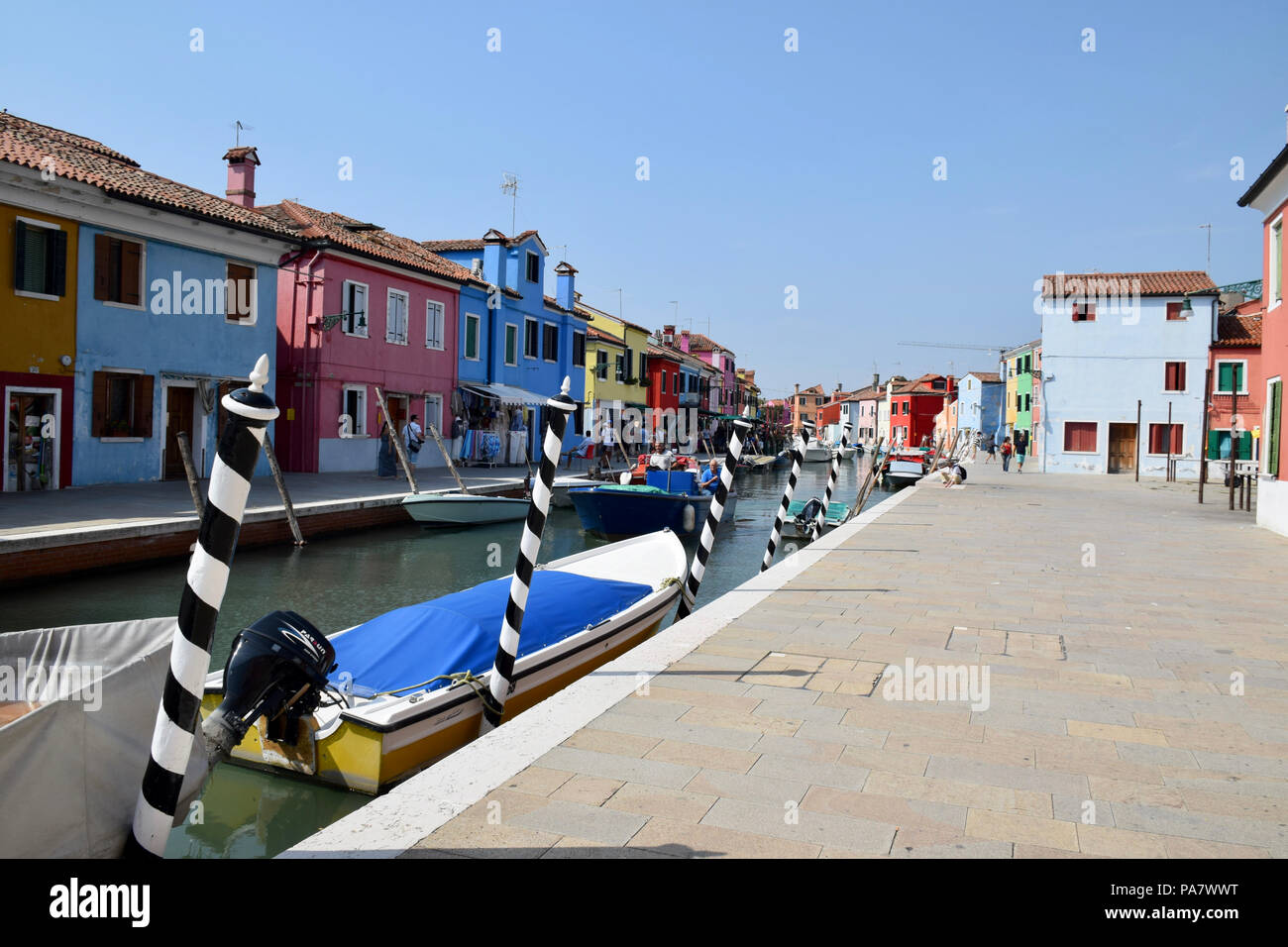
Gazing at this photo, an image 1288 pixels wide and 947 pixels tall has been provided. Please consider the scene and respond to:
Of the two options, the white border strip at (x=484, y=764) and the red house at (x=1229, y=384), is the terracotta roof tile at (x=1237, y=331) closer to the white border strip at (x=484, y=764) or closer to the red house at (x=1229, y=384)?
the red house at (x=1229, y=384)

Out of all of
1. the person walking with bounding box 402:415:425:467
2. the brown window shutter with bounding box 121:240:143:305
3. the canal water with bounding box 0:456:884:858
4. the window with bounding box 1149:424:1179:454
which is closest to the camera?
the canal water with bounding box 0:456:884:858

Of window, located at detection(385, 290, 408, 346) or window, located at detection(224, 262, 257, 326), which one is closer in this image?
window, located at detection(224, 262, 257, 326)

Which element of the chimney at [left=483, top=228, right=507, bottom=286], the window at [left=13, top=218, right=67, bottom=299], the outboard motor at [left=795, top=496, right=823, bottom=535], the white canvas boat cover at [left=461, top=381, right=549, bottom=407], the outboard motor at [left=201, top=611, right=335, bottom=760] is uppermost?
the chimney at [left=483, top=228, right=507, bottom=286]

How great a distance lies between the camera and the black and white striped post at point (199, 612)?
2932 mm

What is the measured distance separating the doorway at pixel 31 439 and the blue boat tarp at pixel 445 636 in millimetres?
12890

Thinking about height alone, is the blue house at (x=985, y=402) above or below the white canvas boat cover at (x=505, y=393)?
above

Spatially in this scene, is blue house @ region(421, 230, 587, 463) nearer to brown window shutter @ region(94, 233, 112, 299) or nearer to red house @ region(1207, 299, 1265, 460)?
brown window shutter @ region(94, 233, 112, 299)

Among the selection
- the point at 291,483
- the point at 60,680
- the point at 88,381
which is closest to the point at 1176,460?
the point at 291,483

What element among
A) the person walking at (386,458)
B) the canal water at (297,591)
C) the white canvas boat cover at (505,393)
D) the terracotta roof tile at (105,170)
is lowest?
the canal water at (297,591)

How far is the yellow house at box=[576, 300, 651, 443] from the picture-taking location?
145ft

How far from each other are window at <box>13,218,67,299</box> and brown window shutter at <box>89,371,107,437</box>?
1699 millimetres

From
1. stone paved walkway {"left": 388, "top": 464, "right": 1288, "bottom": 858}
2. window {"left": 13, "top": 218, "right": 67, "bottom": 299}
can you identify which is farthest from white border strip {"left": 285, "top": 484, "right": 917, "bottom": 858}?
window {"left": 13, "top": 218, "right": 67, "bottom": 299}

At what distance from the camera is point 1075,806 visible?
345 cm

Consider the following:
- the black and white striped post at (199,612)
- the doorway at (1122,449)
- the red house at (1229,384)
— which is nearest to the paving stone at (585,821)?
the black and white striped post at (199,612)
